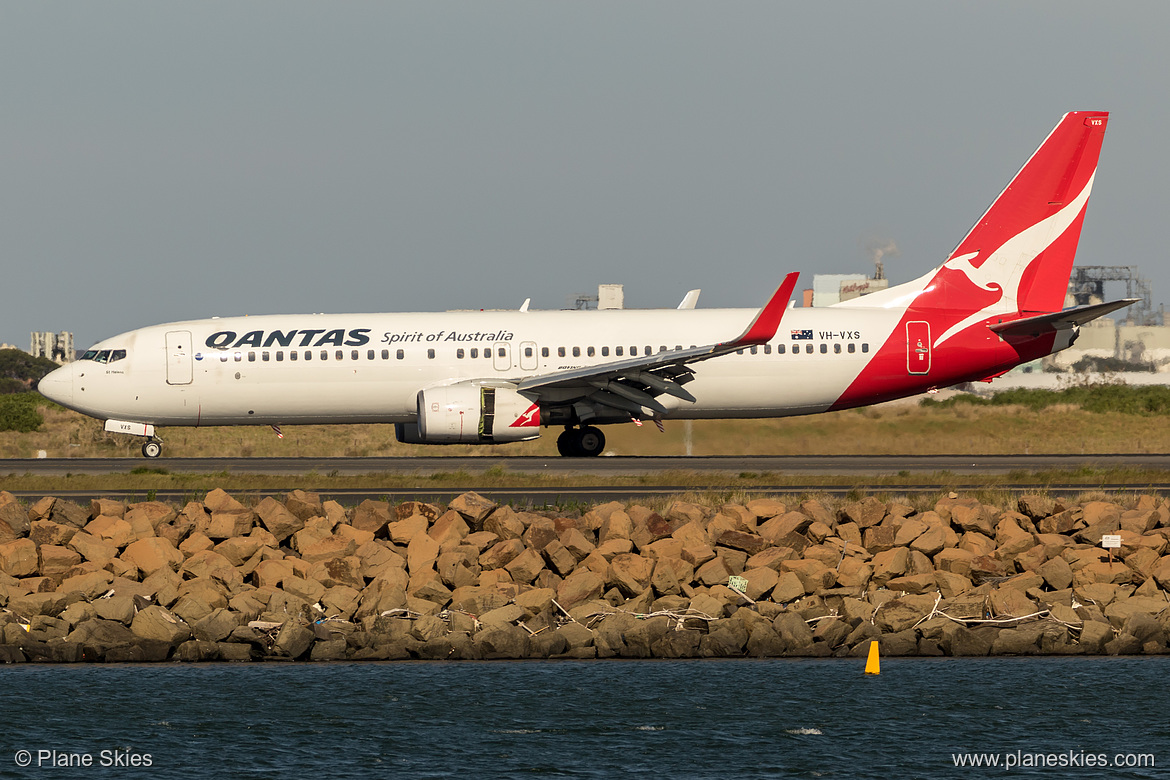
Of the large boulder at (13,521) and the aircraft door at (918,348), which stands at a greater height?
the aircraft door at (918,348)

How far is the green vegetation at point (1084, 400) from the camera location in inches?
1752

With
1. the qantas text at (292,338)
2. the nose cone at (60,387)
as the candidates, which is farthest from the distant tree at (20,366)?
the qantas text at (292,338)

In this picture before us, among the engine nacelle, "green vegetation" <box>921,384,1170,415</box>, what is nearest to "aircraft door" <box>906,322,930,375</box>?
"green vegetation" <box>921,384,1170,415</box>

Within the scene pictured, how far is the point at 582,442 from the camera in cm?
3478

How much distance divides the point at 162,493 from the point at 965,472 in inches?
A: 663

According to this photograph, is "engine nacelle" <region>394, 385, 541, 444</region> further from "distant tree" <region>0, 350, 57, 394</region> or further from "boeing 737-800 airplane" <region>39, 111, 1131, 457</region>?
"distant tree" <region>0, 350, 57, 394</region>

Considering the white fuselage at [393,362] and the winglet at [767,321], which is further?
the white fuselage at [393,362]

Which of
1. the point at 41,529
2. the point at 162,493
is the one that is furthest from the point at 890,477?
the point at 41,529

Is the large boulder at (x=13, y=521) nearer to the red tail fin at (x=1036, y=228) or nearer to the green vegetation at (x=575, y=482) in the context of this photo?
the green vegetation at (x=575, y=482)

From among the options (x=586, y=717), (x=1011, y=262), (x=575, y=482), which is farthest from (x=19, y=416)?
(x=586, y=717)

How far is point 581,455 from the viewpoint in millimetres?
34938

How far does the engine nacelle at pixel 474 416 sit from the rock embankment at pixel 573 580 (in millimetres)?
10393

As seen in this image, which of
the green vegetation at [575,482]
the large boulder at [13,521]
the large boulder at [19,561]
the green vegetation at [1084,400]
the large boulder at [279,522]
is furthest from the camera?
the green vegetation at [1084,400]

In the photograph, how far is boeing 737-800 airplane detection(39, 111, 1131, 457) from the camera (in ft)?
112
